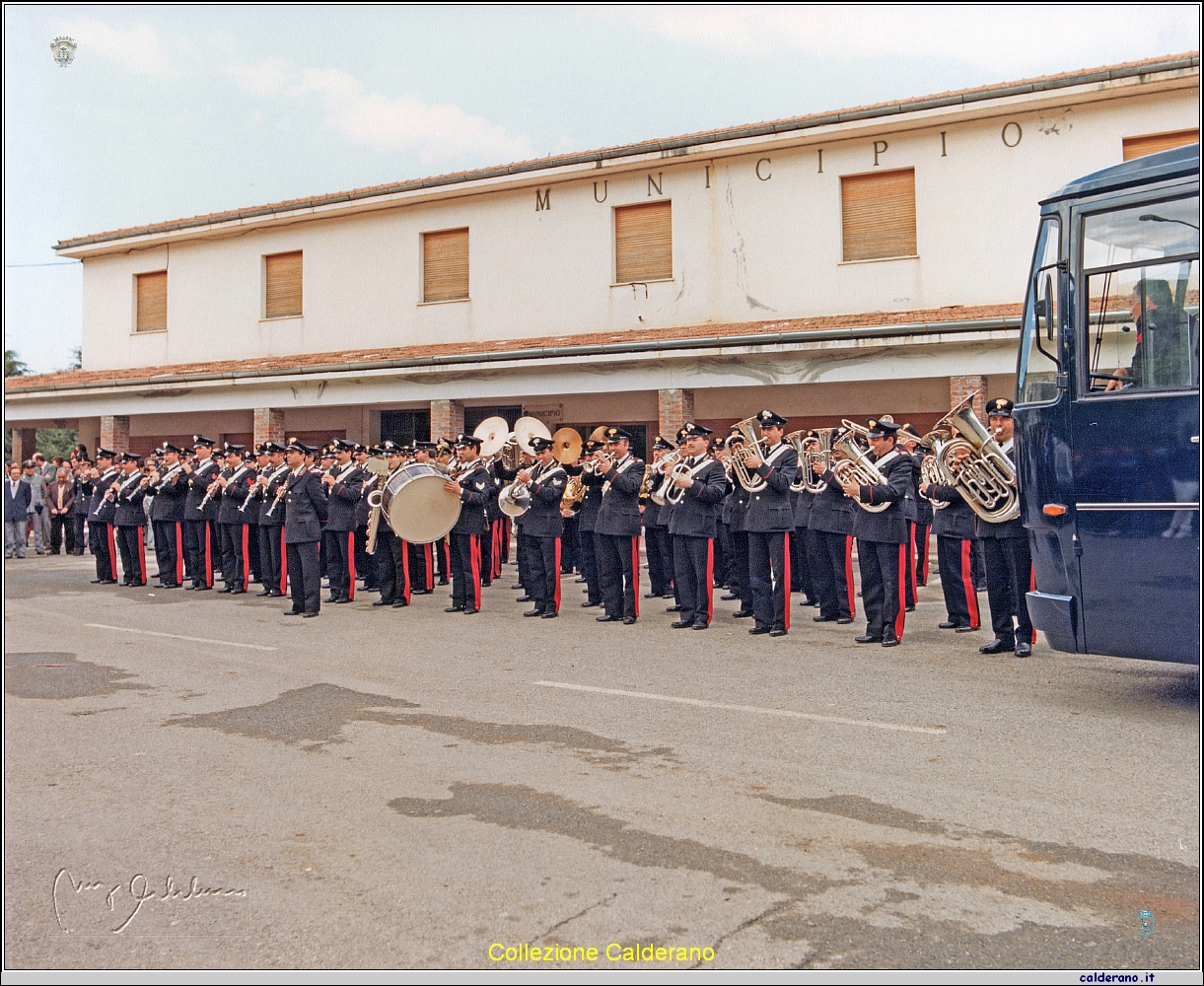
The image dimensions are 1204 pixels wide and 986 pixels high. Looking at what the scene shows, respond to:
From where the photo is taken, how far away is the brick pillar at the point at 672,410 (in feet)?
63.3

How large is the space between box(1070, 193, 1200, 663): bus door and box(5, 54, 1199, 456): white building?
34.1ft

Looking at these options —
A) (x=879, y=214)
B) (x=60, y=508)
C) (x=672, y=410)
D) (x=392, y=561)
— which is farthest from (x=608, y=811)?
(x=60, y=508)

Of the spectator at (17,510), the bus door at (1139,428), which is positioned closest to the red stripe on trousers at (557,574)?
the bus door at (1139,428)

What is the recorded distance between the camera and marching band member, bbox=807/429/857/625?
1076cm

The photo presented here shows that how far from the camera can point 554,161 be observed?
2098 centimetres

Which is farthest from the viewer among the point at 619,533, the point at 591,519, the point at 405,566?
the point at 405,566

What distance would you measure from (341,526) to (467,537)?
1908mm

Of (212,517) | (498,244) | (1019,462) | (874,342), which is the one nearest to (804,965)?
(1019,462)

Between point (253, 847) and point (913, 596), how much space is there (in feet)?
26.0

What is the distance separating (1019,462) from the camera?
707 cm

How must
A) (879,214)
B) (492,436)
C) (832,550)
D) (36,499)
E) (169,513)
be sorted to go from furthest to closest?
(36,499) → (879,214) → (169,513) → (492,436) → (832,550)

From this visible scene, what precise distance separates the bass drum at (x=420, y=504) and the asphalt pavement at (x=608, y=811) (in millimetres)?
3518

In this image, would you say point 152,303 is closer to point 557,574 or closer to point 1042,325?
point 557,574
